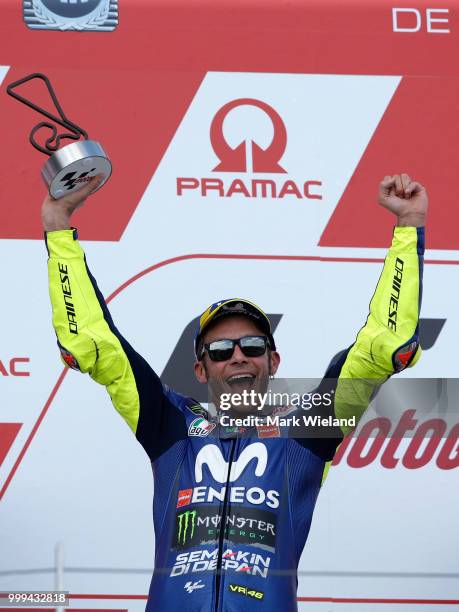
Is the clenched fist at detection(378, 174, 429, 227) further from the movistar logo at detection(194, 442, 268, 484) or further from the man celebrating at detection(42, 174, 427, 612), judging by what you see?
the movistar logo at detection(194, 442, 268, 484)

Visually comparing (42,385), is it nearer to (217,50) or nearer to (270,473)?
(270,473)

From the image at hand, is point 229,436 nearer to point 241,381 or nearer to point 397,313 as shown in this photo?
point 241,381

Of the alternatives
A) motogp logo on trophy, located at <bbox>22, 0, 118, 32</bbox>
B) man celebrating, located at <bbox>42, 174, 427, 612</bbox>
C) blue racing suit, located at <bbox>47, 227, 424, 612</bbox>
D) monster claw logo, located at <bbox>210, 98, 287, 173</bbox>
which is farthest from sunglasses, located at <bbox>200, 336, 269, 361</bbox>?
motogp logo on trophy, located at <bbox>22, 0, 118, 32</bbox>

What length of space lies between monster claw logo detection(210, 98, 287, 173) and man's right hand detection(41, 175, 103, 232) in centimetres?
62

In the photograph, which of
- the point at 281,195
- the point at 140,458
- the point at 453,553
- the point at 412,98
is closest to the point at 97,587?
the point at 140,458

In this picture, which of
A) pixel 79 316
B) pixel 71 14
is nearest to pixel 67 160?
pixel 79 316

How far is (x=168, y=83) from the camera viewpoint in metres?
2.75

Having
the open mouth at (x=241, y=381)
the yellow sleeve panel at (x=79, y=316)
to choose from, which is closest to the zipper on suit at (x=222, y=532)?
the open mouth at (x=241, y=381)

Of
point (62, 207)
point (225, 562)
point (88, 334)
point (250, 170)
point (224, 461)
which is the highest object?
point (250, 170)

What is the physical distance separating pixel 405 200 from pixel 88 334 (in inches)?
24.4

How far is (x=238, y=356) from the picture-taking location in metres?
2.24

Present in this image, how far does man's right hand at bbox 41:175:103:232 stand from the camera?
6.98 ft

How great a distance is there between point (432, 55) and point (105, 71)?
31.0 inches

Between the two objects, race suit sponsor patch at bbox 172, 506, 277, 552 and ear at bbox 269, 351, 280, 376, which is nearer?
race suit sponsor patch at bbox 172, 506, 277, 552
